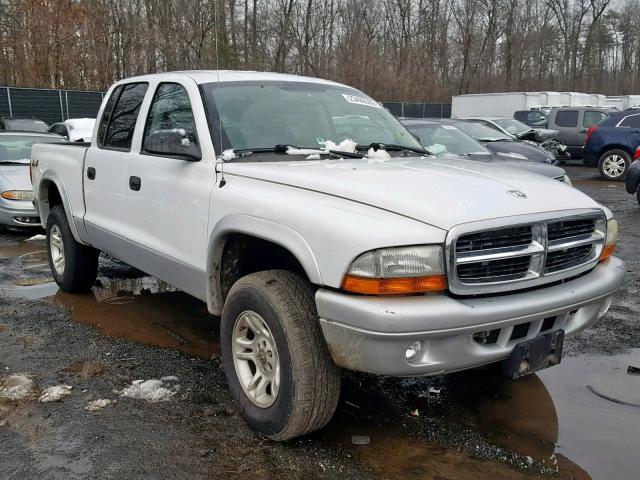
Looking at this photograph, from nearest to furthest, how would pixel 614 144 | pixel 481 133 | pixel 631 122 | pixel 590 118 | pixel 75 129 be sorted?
pixel 481 133 < pixel 631 122 < pixel 614 144 < pixel 75 129 < pixel 590 118

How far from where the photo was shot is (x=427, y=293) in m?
2.83

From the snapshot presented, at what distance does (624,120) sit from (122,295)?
13.7 meters

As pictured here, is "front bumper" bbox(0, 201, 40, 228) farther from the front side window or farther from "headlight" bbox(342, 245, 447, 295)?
"headlight" bbox(342, 245, 447, 295)

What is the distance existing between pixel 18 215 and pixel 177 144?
601cm

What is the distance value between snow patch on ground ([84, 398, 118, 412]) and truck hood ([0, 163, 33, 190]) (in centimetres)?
593

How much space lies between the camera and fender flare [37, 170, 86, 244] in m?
5.54

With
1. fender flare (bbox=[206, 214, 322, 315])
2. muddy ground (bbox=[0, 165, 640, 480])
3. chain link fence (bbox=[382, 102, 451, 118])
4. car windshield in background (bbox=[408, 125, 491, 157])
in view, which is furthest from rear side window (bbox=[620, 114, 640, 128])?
chain link fence (bbox=[382, 102, 451, 118])

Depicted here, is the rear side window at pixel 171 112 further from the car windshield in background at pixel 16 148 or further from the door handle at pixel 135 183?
the car windshield in background at pixel 16 148

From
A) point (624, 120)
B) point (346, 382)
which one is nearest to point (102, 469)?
point (346, 382)

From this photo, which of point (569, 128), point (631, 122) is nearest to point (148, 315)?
point (631, 122)

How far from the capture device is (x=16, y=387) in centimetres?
400

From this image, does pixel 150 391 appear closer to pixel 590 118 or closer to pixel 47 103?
pixel 590 118

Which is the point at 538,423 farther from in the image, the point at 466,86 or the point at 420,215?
the point at 466,86

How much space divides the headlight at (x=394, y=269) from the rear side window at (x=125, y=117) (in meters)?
2.57
